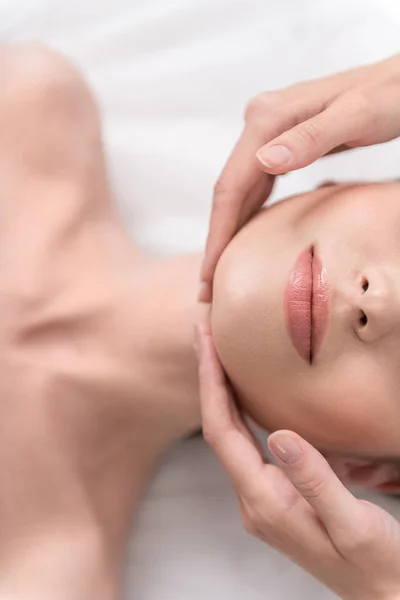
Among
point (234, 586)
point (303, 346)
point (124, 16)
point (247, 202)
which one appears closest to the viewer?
point (303, 346)

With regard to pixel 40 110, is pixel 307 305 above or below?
below

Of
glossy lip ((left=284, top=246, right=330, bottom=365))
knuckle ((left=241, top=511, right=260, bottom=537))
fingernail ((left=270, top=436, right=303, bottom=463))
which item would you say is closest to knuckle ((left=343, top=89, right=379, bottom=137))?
glossy lip ((left=284, top=246, right=330, bottom=365))

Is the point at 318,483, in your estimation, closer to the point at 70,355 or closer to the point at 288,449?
the point at 288,449

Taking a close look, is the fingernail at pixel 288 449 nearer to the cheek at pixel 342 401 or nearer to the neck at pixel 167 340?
the cheek at pixel 342 401

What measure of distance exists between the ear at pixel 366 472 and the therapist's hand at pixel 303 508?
12 centimetres

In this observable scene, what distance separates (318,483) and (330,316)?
0.19 metres

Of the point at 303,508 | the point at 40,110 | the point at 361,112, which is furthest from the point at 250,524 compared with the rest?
the point at 40,110

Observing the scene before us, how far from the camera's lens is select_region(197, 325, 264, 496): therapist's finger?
33.9 inches

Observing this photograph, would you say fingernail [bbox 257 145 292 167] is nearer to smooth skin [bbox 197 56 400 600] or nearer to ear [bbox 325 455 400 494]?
smooth skin [bbox 197 56 400 600]

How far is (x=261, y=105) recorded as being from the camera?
3.18 feet

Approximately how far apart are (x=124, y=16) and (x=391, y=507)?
1.05 metres

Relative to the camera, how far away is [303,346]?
791 mm

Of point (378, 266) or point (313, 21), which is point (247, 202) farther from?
point (313, 21)

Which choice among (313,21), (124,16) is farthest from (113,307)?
(313,21)
